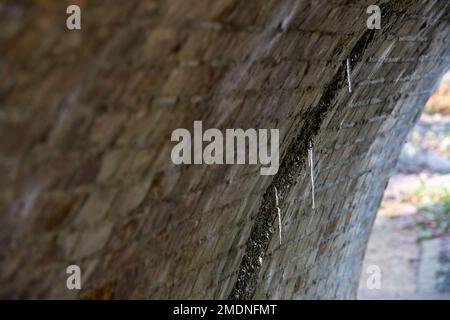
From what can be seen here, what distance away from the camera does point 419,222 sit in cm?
1237

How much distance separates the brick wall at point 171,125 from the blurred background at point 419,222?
4909mm

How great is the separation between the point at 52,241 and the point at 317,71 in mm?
1841

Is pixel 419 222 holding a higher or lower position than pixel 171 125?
higher

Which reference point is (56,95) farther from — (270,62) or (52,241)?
(270,62)

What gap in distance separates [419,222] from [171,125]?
9.93 m

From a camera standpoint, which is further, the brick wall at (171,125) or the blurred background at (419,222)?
the blurred background at (419,222)

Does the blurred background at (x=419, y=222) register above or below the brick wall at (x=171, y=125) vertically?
above

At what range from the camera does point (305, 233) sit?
5.24 meters

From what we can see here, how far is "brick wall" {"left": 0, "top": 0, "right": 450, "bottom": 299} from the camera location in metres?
2.22

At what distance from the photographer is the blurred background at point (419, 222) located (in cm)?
1005

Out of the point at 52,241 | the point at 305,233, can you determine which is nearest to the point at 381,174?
the point at 305,233

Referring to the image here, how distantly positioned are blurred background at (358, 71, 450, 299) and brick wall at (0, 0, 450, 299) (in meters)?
4.91

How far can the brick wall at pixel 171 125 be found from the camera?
2.22m

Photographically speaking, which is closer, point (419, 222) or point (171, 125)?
point (171, 125)
